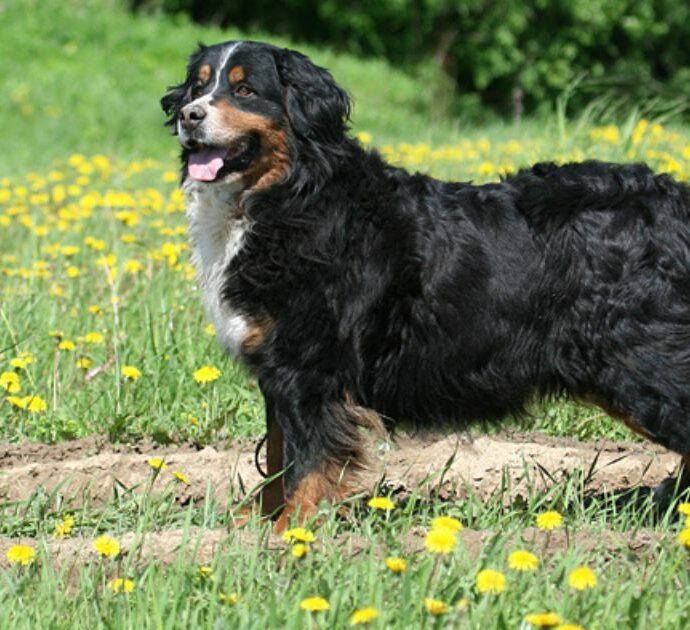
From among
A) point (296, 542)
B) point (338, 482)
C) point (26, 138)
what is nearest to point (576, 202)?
point (338, 482)

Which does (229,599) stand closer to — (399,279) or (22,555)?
(22,555)

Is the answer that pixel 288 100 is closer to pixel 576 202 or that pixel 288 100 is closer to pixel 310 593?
pixel 576 202

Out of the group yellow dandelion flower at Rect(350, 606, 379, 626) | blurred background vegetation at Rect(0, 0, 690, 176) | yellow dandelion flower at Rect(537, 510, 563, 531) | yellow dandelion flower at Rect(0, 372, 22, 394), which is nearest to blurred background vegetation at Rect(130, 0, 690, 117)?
blurred background vegetation at Rect(0, 0, 690, 176)

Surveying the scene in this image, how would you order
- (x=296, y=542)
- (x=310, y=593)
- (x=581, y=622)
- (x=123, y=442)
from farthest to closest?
(x=123, y=442) < (x=296, y=542) < (x=310, y=593) < (x=581, y=622)

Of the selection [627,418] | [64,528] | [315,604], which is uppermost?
[315,604]

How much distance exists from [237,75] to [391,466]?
1757 mm

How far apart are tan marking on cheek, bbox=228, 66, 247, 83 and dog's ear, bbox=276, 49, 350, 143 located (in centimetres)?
13

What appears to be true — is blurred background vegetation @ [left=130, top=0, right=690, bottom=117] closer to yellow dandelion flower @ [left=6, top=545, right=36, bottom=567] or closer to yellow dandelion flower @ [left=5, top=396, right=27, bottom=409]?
yellow dandelion flower @ [left=5, top=396, right=27, bottom=409]

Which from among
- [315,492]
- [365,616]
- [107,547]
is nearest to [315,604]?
[365,616]

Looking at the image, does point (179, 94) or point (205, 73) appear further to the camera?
point (179, 94)

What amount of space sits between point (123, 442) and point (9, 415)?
57 cm

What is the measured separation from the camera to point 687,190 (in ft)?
14.6

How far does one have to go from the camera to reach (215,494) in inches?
181

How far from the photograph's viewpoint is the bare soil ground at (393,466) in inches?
186
